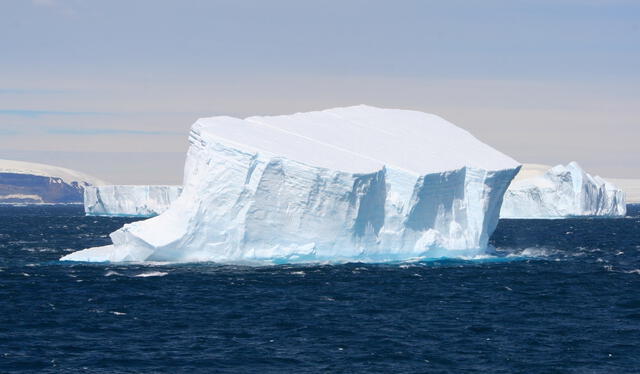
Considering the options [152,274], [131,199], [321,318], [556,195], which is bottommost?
[321,318]

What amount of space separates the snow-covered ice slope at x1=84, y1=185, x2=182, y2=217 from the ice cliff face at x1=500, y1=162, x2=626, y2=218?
34.3m

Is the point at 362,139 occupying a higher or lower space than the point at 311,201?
higher

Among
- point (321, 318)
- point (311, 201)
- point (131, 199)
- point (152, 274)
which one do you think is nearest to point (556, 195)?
point (131, 199)

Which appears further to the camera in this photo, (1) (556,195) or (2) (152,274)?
(1) (556,195)

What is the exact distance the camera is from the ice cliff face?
309 feet

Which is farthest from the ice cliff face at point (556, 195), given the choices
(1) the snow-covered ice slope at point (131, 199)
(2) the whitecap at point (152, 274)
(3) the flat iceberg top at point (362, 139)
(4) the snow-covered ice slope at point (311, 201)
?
(2) the whitecap at point (152, 274)

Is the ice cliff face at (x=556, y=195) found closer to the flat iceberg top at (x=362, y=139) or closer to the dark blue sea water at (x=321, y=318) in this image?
the flat iceberg top at (x=362, y=139)

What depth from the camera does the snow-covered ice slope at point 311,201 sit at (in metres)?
36.6

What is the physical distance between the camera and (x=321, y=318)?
26031mm

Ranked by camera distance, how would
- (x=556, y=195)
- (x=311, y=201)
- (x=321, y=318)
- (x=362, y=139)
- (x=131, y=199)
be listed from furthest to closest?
(x=131, y=199) → (x=556, y=195) → (x=362, y=139) → (x=311, y=201) → (x=321, y=318)

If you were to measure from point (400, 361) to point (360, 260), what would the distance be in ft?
59.6

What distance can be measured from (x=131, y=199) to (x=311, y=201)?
68.1 meters

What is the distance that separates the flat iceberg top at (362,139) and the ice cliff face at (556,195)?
48.9 metres

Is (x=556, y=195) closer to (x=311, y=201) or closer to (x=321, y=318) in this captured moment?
(x=311, y=201)
